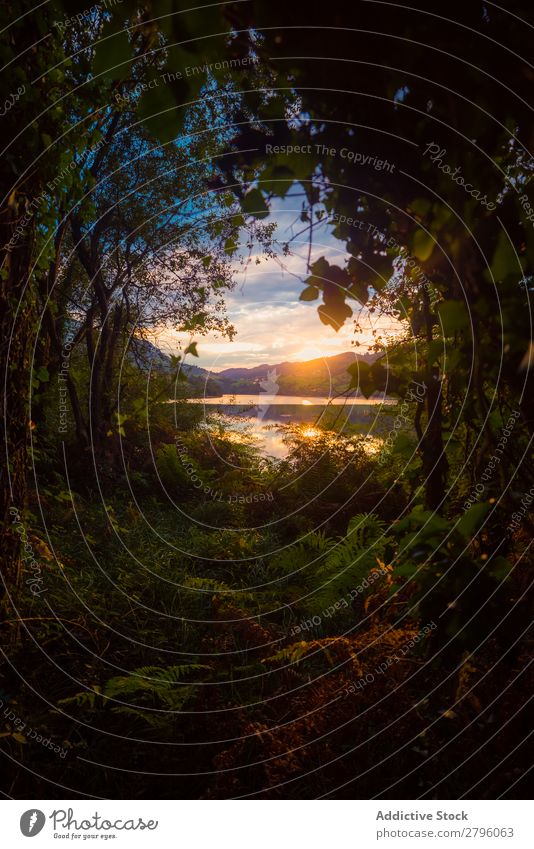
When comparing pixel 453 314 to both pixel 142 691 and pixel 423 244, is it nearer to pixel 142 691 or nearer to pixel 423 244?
pixel 423 244

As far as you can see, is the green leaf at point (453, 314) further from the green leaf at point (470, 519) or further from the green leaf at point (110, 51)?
the green leaf at point (110, 51)

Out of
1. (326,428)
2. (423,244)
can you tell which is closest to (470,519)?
(423,244)

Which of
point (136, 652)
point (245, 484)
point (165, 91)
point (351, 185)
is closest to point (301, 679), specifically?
point (136, 652)

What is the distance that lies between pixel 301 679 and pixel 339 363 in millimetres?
2698

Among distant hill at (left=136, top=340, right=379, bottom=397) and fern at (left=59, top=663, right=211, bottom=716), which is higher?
distant hill at (left=136, top=340, right=379, bottom=397)

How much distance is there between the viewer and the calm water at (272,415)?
838cm

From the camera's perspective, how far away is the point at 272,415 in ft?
33.8

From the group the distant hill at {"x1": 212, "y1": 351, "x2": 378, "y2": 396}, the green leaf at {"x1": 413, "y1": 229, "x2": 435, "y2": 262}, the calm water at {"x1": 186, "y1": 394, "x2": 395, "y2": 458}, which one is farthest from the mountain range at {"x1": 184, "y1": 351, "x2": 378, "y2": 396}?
the green leaf at {"x1": 413, "y1": 229, "x2": 435, "y2": 262}

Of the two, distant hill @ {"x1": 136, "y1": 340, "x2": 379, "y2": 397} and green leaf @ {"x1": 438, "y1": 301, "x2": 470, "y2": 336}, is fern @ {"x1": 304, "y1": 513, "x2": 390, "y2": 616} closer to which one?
distant hill @ {"x1": 136, "y1": 340, "x2": 379, "y2": 397}

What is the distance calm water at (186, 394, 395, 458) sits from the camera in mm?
8375

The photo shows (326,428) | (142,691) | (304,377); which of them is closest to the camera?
(142,691)

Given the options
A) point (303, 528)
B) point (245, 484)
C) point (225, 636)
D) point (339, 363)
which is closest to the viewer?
point (225, 636)
